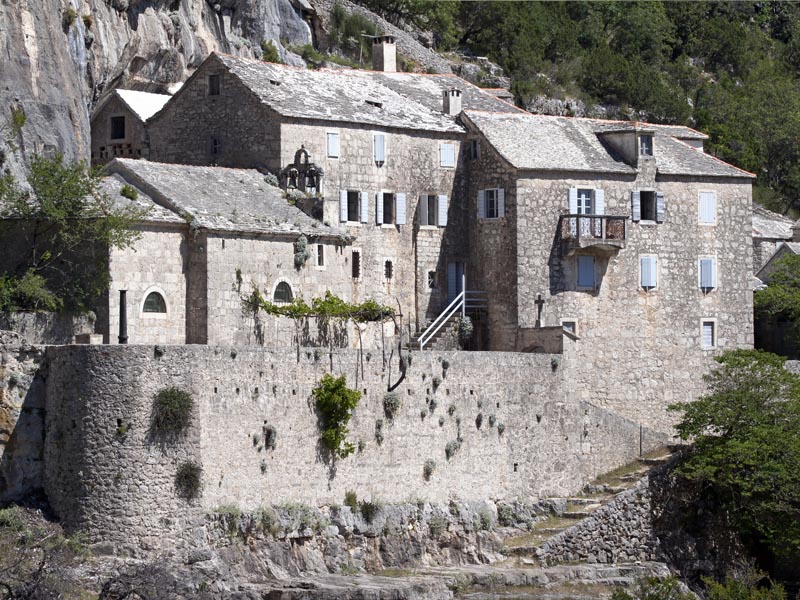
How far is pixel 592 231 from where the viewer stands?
77.1m

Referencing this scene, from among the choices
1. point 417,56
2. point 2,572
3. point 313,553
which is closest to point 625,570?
point 313,553

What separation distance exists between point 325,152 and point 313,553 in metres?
17.9

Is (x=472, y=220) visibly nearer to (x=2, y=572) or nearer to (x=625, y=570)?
(x=625, y=570)

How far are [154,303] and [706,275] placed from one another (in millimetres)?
22539

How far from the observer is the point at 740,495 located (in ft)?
236

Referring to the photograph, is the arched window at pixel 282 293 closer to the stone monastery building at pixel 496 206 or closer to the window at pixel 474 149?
the stone monastery building at pixel 496 206

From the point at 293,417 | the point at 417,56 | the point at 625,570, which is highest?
the point at 417,56

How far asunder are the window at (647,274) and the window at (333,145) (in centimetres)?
1171

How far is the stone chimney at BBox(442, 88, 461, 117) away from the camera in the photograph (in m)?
79.7

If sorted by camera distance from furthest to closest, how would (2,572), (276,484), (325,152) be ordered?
(325,152), (276,484), (2,572)

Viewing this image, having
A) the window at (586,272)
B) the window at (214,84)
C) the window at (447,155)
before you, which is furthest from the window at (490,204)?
the window at (214,84)

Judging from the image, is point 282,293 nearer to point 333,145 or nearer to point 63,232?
point 333,145

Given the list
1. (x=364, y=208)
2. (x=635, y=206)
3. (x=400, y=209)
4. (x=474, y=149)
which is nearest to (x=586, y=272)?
(x=635, y=206)

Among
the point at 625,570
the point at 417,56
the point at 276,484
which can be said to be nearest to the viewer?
the point at 276,484
